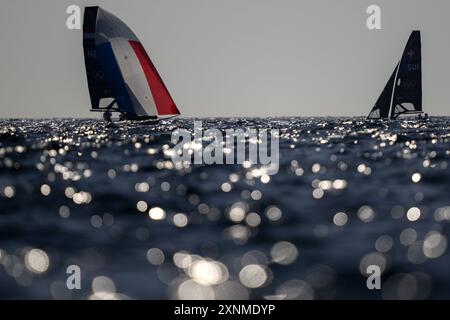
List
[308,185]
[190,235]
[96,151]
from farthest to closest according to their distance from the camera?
[96,151] → [308,185] → [190,235]

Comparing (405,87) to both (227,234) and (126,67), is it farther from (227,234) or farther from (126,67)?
(227,234)

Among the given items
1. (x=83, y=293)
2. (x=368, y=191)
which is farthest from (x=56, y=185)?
(x=83, y=293)

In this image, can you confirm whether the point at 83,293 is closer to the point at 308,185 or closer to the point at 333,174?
the point at 308,185

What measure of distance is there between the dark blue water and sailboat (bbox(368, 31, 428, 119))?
47534 millimetres

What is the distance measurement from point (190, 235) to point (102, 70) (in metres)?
42.4

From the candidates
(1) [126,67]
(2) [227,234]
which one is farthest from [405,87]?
(2) [227,234]

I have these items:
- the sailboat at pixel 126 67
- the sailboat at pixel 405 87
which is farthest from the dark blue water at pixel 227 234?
the sailboat at pixel 405 87

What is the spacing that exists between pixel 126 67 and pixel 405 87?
35.7m

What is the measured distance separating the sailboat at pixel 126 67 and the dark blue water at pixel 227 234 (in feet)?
89.6

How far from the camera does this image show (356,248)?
8039 mm

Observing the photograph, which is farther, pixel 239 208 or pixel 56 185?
pixel 56 185

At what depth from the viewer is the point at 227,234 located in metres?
9.14

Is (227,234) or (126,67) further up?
(126,67)
